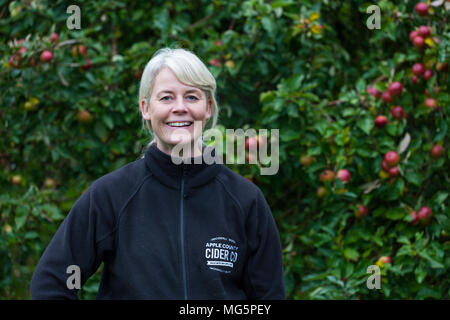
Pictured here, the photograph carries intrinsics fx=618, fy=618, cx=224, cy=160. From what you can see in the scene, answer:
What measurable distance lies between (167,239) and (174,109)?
0.33 metres

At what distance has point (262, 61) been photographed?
3.15 metres

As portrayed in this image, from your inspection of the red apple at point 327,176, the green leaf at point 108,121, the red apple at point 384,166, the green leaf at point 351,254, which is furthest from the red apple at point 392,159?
the green leaf at point 108,121

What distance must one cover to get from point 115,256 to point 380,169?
5.20 feet

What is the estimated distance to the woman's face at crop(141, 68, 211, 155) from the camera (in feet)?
5.14

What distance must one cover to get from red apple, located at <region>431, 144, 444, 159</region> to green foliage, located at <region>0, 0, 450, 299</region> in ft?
0.15

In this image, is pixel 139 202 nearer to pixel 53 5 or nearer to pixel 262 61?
pixel 262 61

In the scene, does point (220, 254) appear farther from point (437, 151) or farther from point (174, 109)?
point (437, 151)

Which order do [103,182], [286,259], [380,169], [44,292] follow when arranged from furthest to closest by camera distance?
[286,259] < [380,169] < [103,182] < [44,292]

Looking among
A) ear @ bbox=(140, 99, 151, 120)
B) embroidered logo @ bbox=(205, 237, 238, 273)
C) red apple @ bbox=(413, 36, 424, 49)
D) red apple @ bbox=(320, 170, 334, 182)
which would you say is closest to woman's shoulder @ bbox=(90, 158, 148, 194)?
ear @ bbox=(140, 99, 151, 120)

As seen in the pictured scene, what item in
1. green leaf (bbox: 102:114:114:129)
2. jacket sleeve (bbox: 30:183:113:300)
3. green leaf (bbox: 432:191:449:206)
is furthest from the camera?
green leaf (bbox: 102:114:114:129)

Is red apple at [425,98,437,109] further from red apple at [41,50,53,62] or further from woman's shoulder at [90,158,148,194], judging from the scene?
red apple at [41,50,53,62]

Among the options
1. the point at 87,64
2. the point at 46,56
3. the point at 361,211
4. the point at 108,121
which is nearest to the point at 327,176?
the point at 361,211
